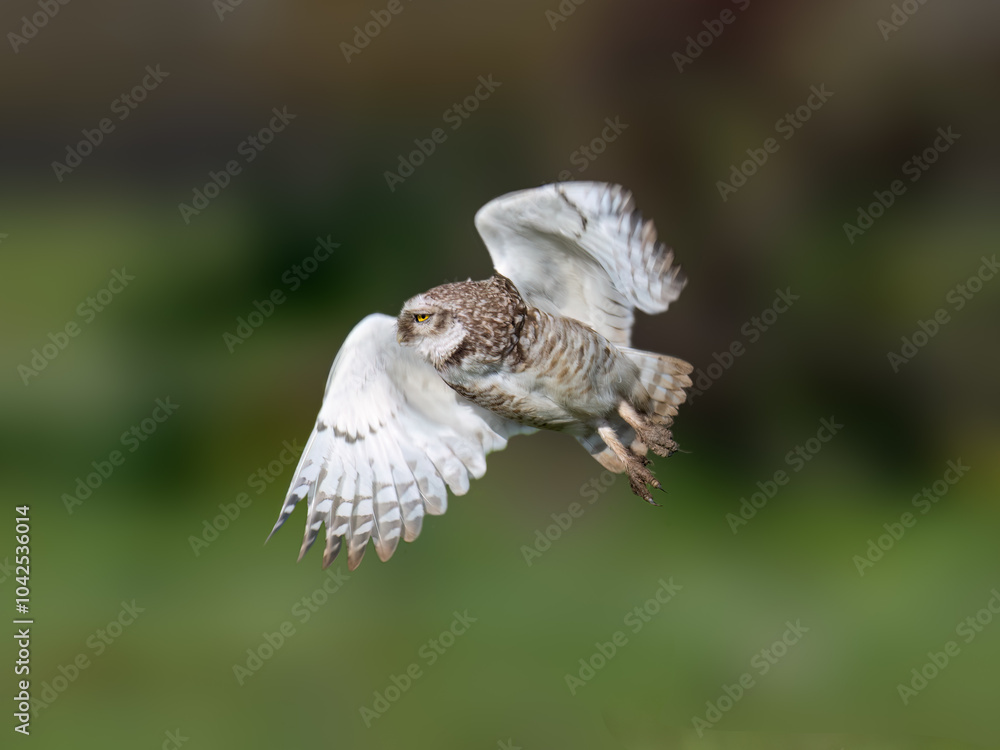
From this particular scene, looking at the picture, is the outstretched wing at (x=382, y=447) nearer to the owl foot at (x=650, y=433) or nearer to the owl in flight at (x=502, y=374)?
the owl in flight at (x=502, y=374)

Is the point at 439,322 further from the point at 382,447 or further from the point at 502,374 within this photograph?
the point at 382,447

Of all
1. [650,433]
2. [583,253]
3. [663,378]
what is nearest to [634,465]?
[650,433]

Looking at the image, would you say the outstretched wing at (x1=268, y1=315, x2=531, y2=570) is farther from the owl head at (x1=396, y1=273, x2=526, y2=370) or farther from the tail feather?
the tail feather

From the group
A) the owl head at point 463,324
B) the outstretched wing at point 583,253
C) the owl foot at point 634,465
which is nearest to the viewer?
the outstretched wing at point 583,253

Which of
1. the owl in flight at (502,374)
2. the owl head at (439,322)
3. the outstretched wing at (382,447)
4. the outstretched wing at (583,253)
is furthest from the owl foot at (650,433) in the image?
the owl head at (439,322)

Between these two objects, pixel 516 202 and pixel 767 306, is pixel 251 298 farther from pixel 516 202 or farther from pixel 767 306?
pixel 516 202

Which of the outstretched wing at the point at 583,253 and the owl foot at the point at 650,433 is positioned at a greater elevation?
the outstretched wing at the point at 583,253

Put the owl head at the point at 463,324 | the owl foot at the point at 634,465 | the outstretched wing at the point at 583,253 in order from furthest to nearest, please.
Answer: the owl foot at the point at 634,465
the owl head at the point at 463,324
the outstretched wing at the point at 583,253

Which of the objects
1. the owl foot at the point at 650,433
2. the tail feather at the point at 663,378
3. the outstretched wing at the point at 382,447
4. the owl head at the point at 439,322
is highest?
the tail feather at the point at 663,378
